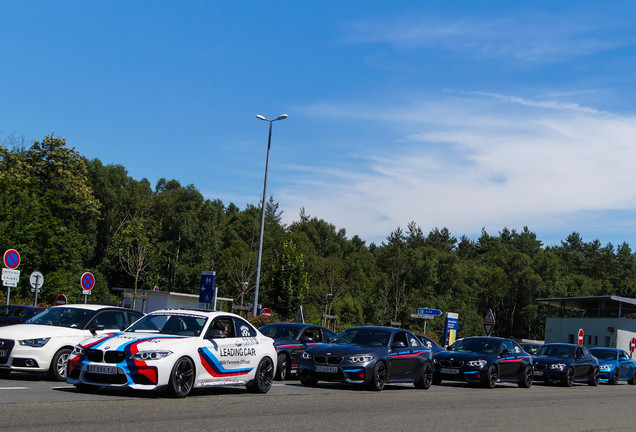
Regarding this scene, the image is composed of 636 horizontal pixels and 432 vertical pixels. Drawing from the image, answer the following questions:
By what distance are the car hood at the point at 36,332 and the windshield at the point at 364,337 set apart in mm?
6213

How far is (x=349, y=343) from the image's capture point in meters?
17.5

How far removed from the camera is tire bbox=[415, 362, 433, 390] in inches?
735

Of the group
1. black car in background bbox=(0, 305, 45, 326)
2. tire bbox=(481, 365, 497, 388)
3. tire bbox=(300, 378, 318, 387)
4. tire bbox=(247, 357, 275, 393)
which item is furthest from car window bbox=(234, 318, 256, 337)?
tire bbox=(481, 365, 497, 388)

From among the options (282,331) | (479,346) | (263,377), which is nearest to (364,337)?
(282,331)

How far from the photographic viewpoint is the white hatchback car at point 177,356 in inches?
454

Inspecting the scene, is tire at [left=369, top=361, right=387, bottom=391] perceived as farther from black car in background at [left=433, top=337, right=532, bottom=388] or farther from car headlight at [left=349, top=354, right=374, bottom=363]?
black car in background at [left=433, top=337, right=532, bottom=388]

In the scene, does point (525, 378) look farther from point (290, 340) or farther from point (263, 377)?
point (263, 377)

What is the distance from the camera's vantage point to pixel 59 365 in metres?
13.7

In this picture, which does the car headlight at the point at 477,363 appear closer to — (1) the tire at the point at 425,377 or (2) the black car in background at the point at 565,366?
(1) the tire at the point at 425,377

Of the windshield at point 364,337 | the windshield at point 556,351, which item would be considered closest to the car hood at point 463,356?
the windshield at point 364,337

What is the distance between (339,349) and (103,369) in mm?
6465

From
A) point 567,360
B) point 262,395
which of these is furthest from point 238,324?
point 567,360

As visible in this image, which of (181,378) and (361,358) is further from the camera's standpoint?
(361,358)

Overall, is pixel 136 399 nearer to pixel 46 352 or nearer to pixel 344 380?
pixel 46 352
